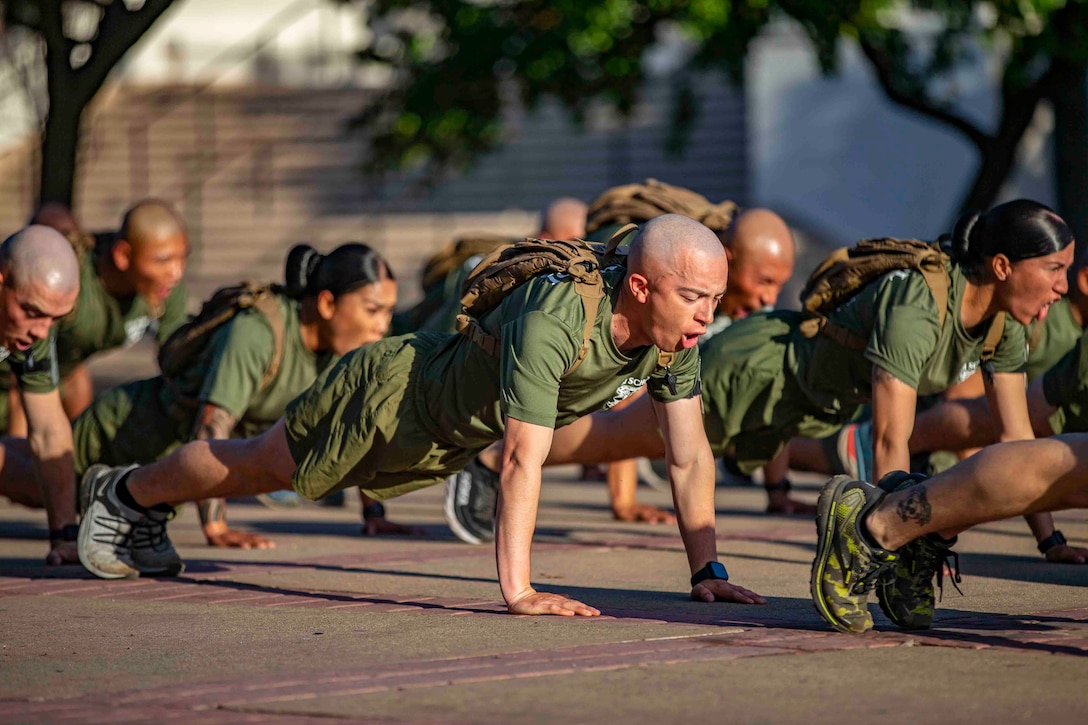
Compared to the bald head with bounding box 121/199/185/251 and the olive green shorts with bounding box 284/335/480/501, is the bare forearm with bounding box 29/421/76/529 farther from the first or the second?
the olive green shorts with bounding box 284/335/480/501

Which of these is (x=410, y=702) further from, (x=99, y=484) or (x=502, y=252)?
(x=99, y=484)

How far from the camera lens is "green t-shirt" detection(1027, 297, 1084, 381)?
8.47m

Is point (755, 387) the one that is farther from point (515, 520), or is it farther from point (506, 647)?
point (506, 647)

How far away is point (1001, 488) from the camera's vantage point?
4234mm

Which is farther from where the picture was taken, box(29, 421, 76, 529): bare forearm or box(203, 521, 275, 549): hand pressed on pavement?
box(203, 521, 275, 549): hand pressed on pavement

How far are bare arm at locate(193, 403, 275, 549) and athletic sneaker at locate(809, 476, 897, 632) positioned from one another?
335 cm

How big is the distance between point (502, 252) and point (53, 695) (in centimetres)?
216

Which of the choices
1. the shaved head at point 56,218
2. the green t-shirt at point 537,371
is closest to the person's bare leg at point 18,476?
the shaved head at point 56,218

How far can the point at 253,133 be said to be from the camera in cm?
2470

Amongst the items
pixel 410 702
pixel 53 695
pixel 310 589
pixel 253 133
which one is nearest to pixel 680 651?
pixel 410 702

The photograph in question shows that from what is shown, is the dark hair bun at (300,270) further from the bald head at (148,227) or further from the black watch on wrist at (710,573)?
the black watch on wrist at (710,573)

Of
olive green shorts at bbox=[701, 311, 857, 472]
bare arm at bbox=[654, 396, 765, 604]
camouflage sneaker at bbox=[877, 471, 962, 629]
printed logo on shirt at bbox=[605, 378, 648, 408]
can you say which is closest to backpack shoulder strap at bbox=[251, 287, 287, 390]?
olive green shorts at bbox=[701, 311, 857, 472]

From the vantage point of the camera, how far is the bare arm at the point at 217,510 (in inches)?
280

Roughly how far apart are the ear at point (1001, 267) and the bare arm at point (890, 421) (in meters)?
0.55
